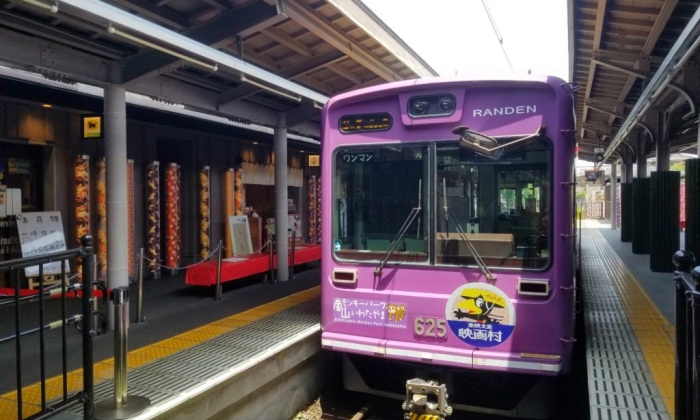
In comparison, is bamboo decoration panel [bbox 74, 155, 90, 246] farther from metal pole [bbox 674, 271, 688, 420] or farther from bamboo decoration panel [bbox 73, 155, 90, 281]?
metal pole [bbox 674, 271, 688, 420]

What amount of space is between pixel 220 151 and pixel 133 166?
2.45m

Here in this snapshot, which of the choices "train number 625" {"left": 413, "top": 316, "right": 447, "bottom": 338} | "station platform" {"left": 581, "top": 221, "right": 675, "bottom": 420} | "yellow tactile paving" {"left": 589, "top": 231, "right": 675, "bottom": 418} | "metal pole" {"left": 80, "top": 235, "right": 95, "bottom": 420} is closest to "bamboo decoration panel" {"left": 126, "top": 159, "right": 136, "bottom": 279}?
"metal pole" {"left": 80, "top": 235, "right": 95, "bottom": 420}

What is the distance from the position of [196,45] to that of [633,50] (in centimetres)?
655

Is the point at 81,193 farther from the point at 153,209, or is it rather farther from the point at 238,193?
the point at 238,193

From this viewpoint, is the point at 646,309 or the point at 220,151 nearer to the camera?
the point at 646,309

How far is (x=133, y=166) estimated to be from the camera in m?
9.51

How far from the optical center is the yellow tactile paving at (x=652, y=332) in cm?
415

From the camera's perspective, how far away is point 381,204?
4617mm

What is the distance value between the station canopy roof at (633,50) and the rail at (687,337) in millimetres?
2303

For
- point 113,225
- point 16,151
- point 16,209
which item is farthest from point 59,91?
point 113,225

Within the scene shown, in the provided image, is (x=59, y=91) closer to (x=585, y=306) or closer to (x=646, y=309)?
(x=585, y=306)

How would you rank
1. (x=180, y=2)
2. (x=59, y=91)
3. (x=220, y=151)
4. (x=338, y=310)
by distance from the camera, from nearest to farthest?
(x=338, y=310)
(x=180, y=2)
(x=59, y=91)
(x=220, y=151)

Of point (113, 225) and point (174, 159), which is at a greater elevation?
point (174, 159)

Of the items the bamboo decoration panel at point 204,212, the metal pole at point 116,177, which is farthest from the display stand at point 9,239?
the bamboo decoration panel at point 204,212
